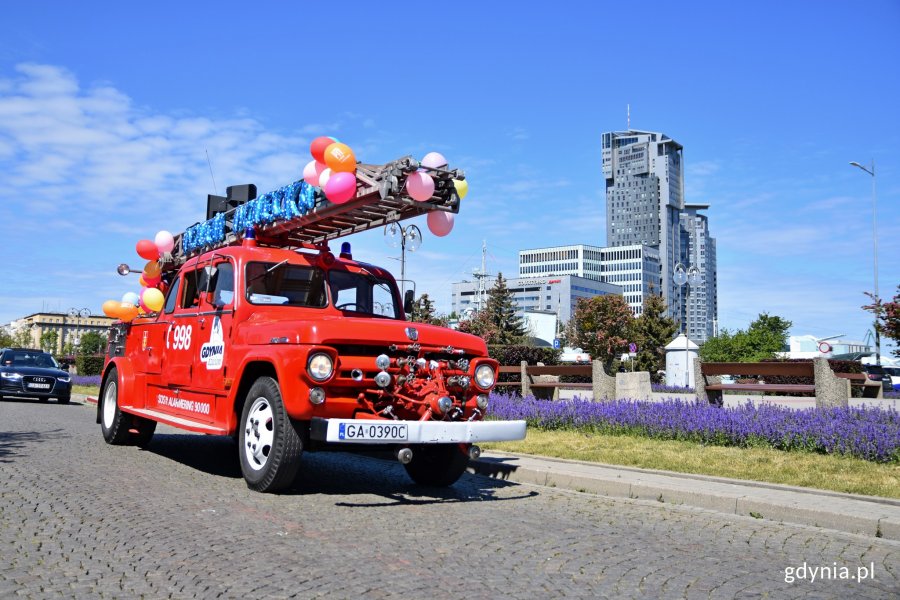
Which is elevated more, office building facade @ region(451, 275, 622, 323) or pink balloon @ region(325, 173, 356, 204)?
office building facade @ region(451, 275, 622, 323)

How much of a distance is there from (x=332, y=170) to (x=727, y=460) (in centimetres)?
556

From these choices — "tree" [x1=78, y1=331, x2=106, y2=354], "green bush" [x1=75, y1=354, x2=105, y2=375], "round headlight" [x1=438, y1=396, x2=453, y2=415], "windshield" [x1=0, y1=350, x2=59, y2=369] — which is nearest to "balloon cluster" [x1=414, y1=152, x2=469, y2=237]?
"round headlight" [x1=438, y1=396, x2=453, y2=415]

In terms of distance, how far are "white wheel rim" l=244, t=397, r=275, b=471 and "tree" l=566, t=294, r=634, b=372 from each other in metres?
54.6

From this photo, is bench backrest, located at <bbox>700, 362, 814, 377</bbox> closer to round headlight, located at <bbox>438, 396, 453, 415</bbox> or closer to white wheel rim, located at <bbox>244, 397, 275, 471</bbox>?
round headlight, located at <bbox>438, 396, 453, 415</bbox>

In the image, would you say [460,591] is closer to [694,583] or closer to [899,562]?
[694,583]

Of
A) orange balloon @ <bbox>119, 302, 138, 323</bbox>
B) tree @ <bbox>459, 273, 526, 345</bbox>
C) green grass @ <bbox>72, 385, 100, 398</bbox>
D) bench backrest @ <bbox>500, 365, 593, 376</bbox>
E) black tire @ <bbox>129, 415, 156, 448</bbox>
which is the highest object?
tree @ <bbox>459, 273, 526, 345</bbox>

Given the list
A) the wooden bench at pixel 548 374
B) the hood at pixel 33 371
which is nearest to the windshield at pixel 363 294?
the wooden bench at pixel 548 374

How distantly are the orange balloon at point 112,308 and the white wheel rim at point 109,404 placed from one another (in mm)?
1766

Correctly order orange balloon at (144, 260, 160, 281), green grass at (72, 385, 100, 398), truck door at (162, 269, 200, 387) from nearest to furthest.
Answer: truck door at (162, 269, 200, 387) < orange balloon at (144, 260, 160, 281) < green grass at (72, 385, 100, 398)

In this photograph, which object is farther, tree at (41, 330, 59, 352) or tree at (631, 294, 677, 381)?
tree at (41, 330, 59, 352)

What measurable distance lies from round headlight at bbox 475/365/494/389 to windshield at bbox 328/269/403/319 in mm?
1796

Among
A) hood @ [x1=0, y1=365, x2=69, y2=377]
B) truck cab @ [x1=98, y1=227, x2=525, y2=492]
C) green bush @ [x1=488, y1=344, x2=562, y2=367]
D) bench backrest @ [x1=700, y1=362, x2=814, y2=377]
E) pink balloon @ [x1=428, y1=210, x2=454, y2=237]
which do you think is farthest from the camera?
green bush @ [x1=488, y1=344, x2=562, y2=367]

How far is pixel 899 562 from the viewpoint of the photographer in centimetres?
512

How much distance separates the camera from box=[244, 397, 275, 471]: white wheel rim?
678 centimetres
